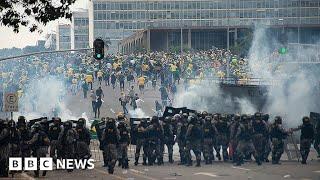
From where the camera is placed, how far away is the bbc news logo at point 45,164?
82.6 ft

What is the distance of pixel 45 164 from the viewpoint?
25531 millimetres

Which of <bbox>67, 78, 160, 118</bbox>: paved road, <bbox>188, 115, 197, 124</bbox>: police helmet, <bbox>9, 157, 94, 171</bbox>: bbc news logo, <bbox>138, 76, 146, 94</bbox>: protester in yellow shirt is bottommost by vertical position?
<bbox>9, 157, 94, 171</bbox>: bbc news logo

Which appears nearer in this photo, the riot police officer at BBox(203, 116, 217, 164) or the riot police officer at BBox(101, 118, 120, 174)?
the riot police officer at BBox(101, 118, 120, 174)

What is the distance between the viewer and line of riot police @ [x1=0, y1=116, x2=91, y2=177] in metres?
24.5

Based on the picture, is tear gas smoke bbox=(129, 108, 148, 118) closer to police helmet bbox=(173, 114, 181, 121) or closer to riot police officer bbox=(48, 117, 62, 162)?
police helmet bbox=(173, 114, 181, 121)

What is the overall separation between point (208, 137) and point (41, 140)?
20.9 ft

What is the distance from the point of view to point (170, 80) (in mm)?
60656

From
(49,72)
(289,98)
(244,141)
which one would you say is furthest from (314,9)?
(244,141)

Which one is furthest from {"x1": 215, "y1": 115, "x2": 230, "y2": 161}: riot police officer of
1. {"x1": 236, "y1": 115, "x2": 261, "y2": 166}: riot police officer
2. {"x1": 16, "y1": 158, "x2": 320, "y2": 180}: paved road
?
{"x1": 16, "y1": 158, "x2": 320, "y2": 180}: paved road

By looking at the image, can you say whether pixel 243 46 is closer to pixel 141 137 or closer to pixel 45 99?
pixel 45 99

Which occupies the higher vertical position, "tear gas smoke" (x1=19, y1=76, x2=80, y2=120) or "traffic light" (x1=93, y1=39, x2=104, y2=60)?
"traffic light" (x1=93, y1=39, x2=104, y2=60)

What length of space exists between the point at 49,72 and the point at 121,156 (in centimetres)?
3951

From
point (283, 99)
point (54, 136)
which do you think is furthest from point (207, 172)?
point (283, 99)

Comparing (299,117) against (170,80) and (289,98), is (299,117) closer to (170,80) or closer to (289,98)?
(289,98)
